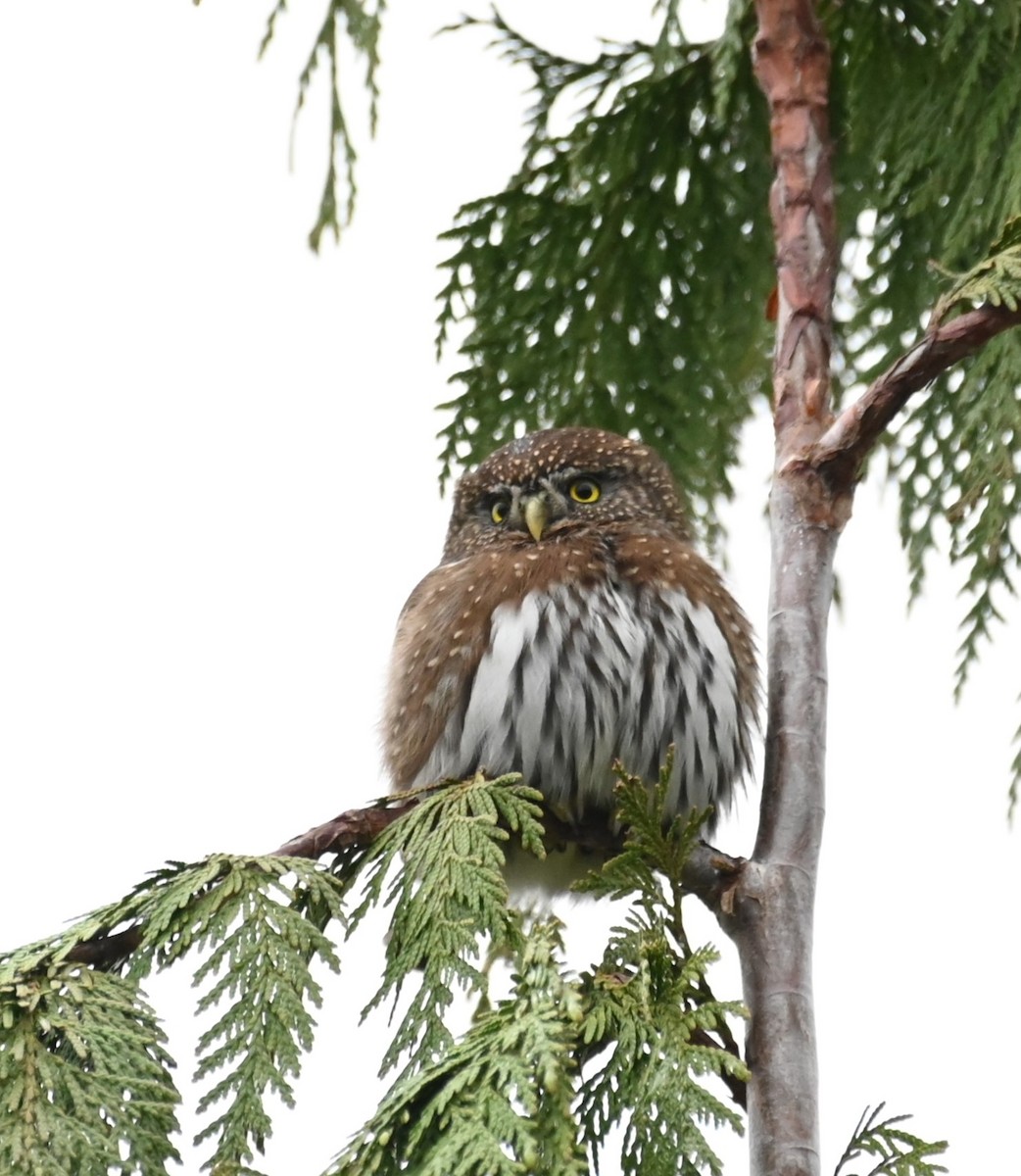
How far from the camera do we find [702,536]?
446 cm

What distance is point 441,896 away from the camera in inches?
99.0

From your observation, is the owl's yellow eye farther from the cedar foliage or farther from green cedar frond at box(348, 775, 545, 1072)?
green cedar frond at box(348, 775, 545, 1072)

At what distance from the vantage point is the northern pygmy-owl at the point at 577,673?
332 cm

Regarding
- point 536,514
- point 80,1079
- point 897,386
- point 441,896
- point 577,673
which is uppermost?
point 536,514

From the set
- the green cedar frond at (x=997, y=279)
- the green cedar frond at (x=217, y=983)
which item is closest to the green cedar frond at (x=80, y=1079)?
the green cedar frond at (x=217, y=983)

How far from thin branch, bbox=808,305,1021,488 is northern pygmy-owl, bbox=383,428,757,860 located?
0.53m

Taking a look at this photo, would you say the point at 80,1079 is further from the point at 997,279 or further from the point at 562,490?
the point at 562,490

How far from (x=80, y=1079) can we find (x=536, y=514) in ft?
5.91

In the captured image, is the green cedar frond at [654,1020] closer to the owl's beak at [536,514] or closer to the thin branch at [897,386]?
the thin branch at [897,386]

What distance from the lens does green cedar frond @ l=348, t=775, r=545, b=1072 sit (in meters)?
2.41

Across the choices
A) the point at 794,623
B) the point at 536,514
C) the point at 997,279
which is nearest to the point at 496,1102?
the point at 794,623

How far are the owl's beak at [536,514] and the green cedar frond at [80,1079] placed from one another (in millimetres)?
1611

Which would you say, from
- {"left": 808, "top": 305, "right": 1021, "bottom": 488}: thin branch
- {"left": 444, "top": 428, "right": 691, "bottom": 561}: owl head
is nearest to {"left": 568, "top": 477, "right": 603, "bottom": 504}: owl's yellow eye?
{"left": 444, "top": 428, "right": 691, "bottom": 561}: owl head

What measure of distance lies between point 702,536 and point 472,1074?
2401mm
